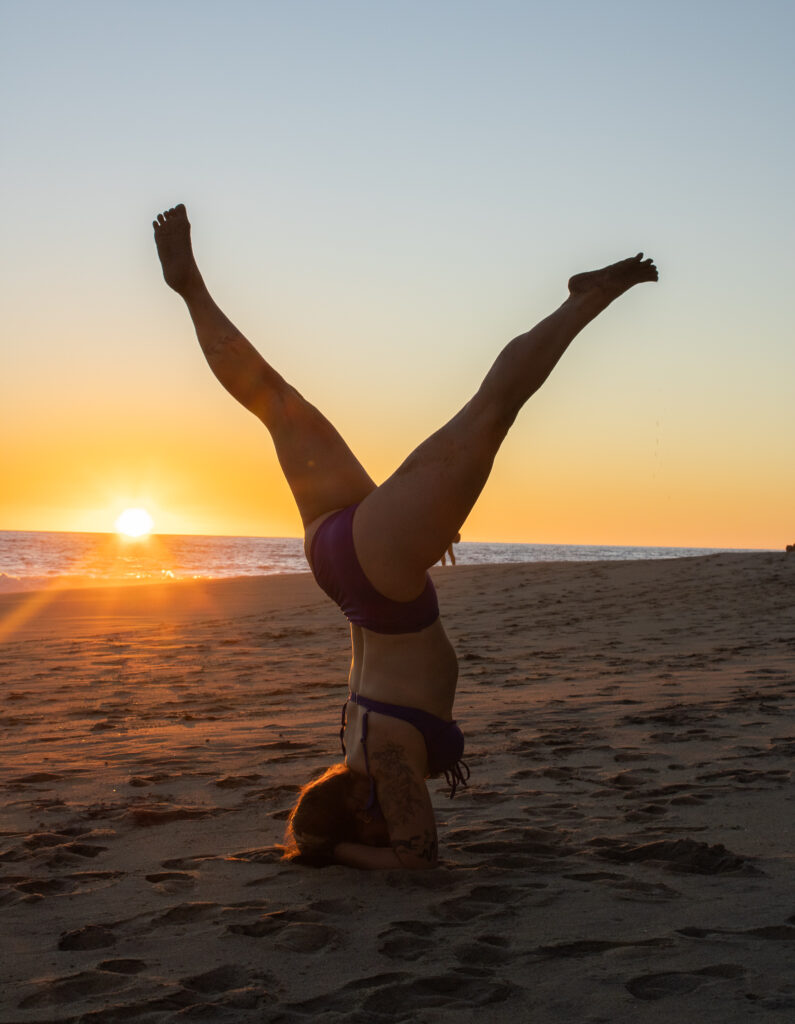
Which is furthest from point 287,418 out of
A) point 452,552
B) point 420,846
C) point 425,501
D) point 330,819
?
point 452,552

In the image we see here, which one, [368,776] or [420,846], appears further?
[368,776]

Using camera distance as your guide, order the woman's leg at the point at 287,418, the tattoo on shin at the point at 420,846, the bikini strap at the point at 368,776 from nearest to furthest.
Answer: the tattoo on shin at the point at 420,846, the bikini strap at the point at 368,776, the woman's leg at the point at 287,418

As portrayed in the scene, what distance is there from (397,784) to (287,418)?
141cm

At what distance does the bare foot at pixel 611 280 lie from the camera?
355 centimetres

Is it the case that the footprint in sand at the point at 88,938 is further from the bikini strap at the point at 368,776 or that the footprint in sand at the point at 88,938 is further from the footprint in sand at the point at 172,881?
the bikini strap at the point at 368,776

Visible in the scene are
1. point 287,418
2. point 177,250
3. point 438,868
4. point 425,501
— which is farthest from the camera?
point 177,250

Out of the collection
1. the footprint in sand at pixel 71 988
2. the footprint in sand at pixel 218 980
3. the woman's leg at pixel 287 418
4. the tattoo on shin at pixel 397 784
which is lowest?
the footprint in sand at pixel 71 988

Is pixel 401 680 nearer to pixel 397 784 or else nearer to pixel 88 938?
pixel 397 784

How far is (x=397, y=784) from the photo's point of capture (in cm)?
331

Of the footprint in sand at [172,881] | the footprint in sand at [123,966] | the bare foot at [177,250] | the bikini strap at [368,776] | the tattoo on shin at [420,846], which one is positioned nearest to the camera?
the footprint in sand at [123,966]

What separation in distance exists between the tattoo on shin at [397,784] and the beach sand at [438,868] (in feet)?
0.70

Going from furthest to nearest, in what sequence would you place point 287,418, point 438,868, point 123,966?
point 287,418 → point 438,868 → point 123,966

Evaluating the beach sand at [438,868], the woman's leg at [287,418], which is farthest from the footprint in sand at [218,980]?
the woman's leg at [287,418]

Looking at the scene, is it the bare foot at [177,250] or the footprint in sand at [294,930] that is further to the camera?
the bare foot at [177,250]
